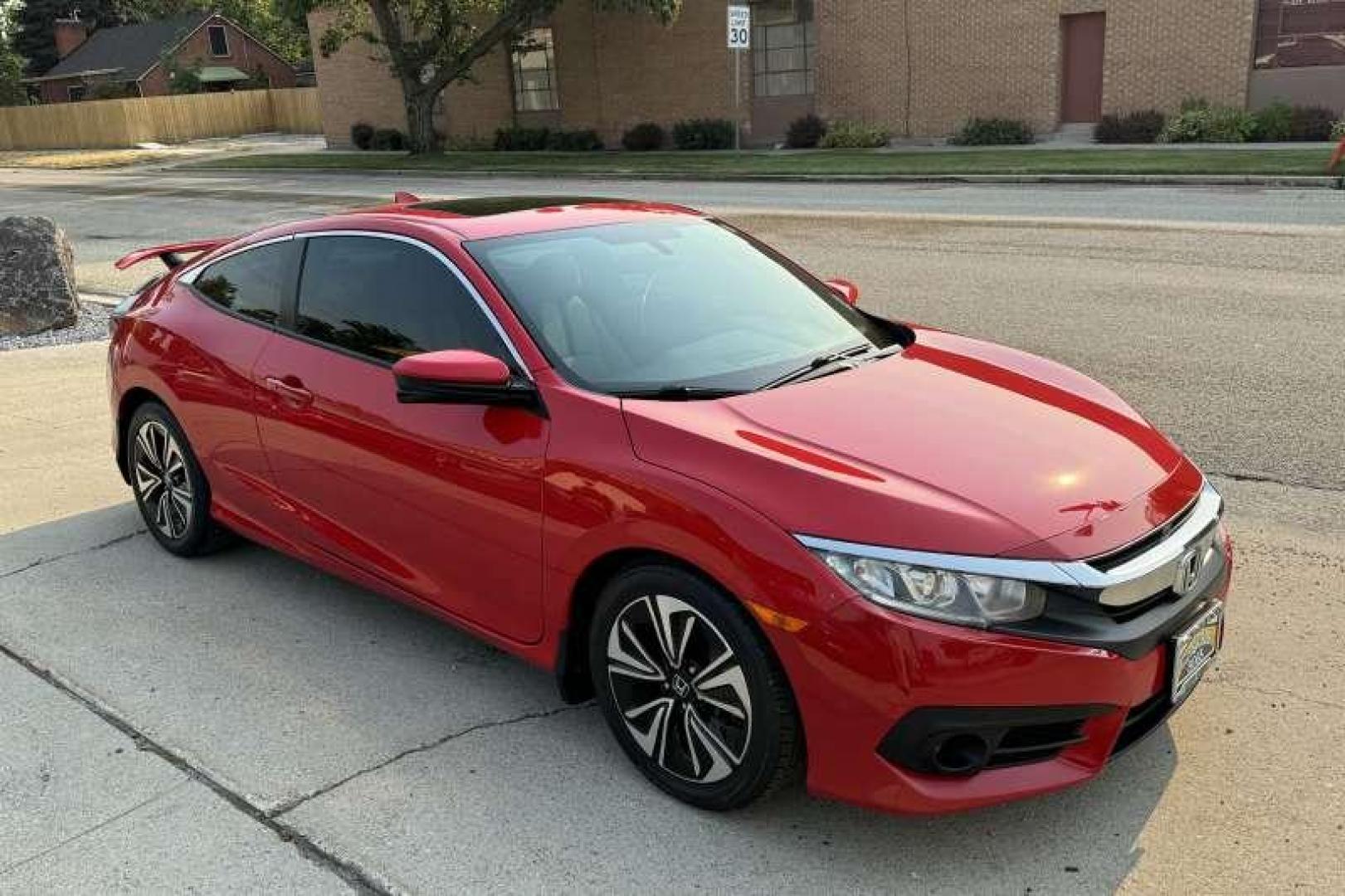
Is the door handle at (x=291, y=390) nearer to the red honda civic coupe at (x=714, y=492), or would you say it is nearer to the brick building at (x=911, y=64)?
the red honda civic coupe at (x=714, y=492)

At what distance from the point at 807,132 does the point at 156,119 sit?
118ft

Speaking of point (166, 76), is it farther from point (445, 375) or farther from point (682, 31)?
point (445, 375)

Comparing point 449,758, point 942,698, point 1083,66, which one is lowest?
point 449,758

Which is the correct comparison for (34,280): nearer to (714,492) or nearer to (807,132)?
(714,492)

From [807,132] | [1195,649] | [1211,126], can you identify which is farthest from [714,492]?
[807,132]

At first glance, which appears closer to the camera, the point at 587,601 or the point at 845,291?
the point at 587,601

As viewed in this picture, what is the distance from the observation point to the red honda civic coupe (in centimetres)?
275

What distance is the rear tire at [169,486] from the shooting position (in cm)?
498

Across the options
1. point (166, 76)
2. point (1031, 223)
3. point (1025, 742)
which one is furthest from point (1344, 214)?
point (166, 76)

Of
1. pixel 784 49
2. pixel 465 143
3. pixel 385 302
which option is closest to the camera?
pixel 385 302

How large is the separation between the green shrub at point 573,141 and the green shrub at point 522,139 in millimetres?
241

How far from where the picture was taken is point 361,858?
303 cm

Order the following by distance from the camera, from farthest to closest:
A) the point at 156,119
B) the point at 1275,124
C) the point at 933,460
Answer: the point at 156,119, the point at 1275,124, the point at 933,460

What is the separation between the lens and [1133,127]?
25.2m
